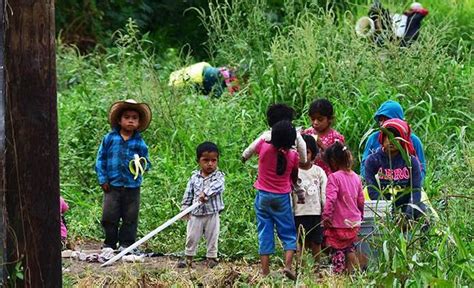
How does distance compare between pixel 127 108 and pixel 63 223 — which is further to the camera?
pixel 127 108

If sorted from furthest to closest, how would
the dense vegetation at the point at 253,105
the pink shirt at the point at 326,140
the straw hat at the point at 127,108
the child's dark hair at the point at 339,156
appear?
1. the dense vegetation at the point at 253,105
2. the straw hat at the point at 127,108
3. the pink shirt at the point at 326,140
4. the child's dark hair at the point at 339,156

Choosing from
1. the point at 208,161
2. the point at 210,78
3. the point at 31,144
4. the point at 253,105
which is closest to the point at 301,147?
the point at 208,161

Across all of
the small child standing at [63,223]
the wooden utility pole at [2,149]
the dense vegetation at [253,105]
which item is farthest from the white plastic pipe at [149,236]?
the wooden utility pole at [2,149]

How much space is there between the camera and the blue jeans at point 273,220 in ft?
29.5

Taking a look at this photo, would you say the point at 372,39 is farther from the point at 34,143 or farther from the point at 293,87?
the point at 34,143

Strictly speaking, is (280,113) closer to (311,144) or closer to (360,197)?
(311,144)

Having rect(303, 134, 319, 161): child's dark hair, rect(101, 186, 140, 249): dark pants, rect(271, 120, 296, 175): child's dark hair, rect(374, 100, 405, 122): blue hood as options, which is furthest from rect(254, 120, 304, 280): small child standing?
rect(101, 186, 140, 249): dark pants

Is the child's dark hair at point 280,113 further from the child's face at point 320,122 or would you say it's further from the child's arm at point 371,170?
the child's arm at point 371,170

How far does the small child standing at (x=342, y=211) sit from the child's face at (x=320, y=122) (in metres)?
0.83

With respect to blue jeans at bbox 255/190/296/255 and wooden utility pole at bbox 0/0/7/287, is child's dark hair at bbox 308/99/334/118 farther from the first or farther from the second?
wooden utility pole at bbox 0/0/7/287

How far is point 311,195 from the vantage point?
9305 mm

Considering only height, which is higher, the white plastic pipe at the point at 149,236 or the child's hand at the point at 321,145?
the child's hand at the point at 321,145

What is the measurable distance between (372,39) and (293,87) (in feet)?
5.11

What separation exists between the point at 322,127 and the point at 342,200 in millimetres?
1090
